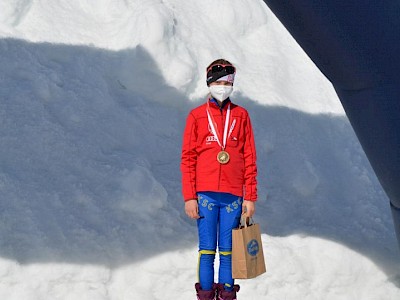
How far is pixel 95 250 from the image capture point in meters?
5.58

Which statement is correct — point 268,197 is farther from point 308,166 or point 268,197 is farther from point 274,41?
point 274,41

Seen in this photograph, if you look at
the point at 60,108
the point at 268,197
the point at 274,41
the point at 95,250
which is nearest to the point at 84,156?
the point at 60,108

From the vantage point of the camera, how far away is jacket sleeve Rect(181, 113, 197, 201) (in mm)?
4742

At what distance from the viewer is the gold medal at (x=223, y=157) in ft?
15.5

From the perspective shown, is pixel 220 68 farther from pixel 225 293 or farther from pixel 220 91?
pixel 225 293

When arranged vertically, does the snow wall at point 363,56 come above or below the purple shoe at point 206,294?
above

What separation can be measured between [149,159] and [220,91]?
2039 mm

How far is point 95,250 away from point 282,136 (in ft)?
A: 8.66

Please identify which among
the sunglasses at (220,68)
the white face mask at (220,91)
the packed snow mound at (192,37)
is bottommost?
the white face mask at (220,91)

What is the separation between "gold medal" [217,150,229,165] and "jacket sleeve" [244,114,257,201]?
17cm

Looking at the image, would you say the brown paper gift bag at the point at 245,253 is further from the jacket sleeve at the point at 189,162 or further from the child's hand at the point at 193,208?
the jacket sleeve at the point at 189,162

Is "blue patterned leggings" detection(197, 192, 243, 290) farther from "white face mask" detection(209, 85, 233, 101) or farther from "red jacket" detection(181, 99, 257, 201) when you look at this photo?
"white face mask" detection(209, 85, 233, 101)

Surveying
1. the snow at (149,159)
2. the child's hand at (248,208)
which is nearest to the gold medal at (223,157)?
the child's hand at (248,208)

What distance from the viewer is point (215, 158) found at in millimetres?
4742
